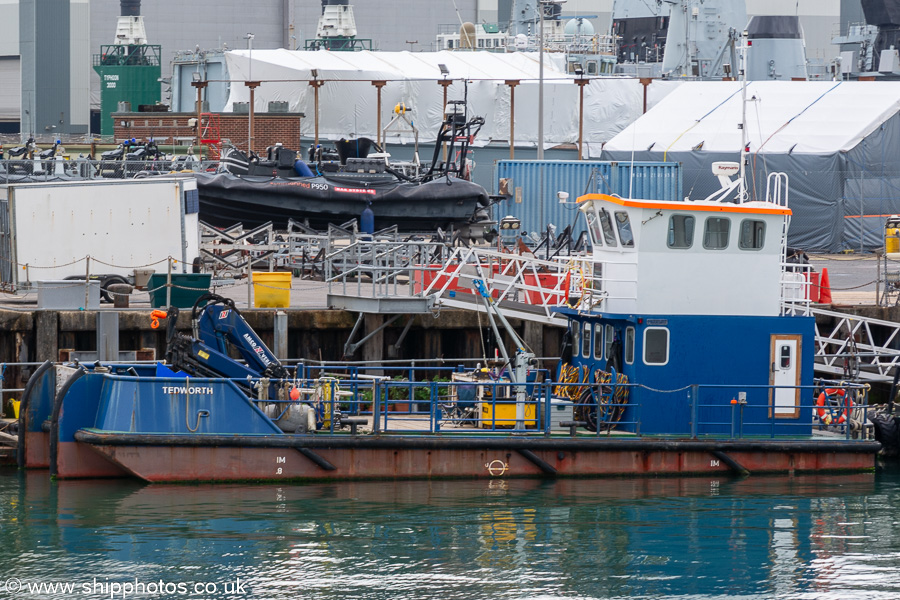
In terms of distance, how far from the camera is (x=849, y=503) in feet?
55.3

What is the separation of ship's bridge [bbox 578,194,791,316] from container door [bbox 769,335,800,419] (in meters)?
0.51

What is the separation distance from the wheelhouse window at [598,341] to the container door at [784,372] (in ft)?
7.52

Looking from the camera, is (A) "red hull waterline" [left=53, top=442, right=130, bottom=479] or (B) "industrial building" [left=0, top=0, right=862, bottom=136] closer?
(A) "red hull waterline" [left=53, top=442, right=130, bottom=479]

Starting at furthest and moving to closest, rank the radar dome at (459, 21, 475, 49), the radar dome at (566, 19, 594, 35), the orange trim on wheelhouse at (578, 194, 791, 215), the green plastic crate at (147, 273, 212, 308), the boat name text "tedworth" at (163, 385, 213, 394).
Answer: the radar dome at (566, 19, 594, 35), the radar dome at (459, 21, 475, 49), the green plastic crate at (147, 273, 212, 308), the orange trim on wheelhouse at (578, 194, 791, 215), the boat name text "tedworth" at (163, 385, 213, 394)

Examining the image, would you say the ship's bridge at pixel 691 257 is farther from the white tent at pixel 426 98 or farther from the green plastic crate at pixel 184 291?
the white tent at pixel 426 98

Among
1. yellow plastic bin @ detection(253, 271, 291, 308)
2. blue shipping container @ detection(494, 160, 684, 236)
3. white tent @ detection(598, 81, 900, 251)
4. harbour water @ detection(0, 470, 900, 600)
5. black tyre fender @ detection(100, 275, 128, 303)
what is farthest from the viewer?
white tent @ detection(598, 81, 900, 251)

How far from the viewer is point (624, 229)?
17359 mm

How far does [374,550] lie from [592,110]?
43023mm

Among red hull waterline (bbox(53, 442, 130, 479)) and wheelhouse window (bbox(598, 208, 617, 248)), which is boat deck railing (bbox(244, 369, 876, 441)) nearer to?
wheelhouse window (bbox(598, 208, 617, 248))

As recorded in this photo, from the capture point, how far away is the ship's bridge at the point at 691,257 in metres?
17.2

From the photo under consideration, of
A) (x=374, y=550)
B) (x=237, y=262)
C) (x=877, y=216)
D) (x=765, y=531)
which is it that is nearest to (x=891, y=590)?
(x=765, y=531)

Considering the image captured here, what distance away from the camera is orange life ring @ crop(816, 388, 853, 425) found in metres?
17.8

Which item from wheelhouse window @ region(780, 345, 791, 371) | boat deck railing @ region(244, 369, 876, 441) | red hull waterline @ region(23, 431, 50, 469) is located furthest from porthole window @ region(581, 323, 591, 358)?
red hull waterline @ region(23, 431, 50, 469)

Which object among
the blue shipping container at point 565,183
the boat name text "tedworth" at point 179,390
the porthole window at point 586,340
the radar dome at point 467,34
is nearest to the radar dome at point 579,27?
Result: the radar dome at point 467,34
